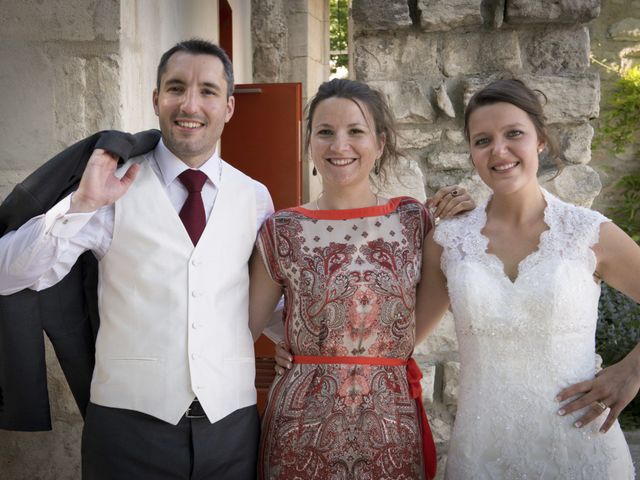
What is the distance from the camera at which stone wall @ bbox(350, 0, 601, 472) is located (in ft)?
8.52

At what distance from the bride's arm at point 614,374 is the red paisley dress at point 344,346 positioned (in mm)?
445

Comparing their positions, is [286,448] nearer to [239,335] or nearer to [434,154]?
[239,335]

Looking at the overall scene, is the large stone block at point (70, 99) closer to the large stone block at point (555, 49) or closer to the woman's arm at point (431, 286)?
the woman's arm at point (431, 286)

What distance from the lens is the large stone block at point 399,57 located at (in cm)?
266

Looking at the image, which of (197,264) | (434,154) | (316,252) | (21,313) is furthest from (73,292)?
(434,154)

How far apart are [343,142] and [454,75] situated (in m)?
0.89

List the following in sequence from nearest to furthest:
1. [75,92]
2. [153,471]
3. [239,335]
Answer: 1. [153,471]
2. [239,335]
3. [75,92]

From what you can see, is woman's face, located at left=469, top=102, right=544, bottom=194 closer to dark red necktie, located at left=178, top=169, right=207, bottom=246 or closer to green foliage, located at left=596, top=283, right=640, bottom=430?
dark red necktie, located at left=178, top=169, right=207, bottom=246

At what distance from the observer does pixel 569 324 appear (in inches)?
70.0

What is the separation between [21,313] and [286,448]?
2.59ft

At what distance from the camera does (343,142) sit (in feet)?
6.47

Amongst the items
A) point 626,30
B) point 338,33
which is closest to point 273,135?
point 626,30

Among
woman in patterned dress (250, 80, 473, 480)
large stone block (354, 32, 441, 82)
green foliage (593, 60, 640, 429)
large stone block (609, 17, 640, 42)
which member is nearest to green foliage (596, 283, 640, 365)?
green foliage (593, 60, 640, 429)

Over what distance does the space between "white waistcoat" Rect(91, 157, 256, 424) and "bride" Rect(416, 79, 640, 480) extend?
625 mm
